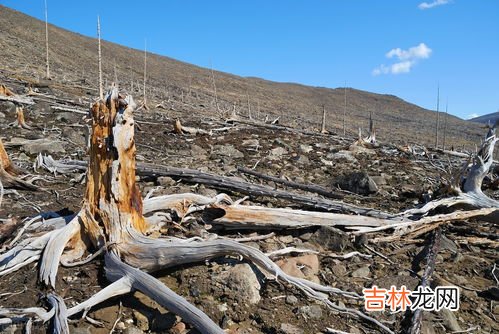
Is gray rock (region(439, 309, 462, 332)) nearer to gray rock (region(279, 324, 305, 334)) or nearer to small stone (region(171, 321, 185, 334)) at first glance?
gray rock (region(279, 324, 305, 334))

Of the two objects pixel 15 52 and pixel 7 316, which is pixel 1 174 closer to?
pixel 7 316

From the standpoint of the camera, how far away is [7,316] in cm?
261

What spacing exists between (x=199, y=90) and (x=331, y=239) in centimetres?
3509

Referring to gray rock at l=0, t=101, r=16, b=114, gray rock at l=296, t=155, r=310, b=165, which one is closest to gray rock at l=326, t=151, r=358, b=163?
gray rock at l=296, t=155, r=310, b=165

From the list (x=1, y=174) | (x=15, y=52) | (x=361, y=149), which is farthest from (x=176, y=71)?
(x=1, y=174)

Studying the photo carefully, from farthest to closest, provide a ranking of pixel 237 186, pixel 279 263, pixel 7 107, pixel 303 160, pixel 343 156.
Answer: pixel 7 107
pixel 343 156
pixel 303 160
pixel 237 186
pixel 279 263

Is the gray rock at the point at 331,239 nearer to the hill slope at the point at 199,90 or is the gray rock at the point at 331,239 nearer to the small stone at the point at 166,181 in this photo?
the small stone at the point at 166,181

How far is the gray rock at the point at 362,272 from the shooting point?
3.74 m

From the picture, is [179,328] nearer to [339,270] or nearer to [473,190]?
[339,270]

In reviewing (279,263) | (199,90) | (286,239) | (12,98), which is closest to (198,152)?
(286,239)

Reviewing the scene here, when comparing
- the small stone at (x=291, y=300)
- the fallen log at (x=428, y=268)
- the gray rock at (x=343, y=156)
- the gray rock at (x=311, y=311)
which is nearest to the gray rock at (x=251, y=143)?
the gray rock at (x=343, y=156)

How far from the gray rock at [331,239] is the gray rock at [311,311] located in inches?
42.9

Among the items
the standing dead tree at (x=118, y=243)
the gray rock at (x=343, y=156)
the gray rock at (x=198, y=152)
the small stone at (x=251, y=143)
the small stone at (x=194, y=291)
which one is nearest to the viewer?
the standing dead tree at (x=118, y=243)

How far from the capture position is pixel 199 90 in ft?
124
